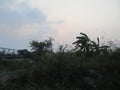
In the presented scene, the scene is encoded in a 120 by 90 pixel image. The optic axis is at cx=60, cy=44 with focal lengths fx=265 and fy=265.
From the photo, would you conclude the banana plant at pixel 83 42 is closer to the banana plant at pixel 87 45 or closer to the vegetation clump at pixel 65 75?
the banana plant at pixel 87 45

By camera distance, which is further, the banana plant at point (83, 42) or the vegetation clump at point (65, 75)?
the banana plant at point (83, 42)

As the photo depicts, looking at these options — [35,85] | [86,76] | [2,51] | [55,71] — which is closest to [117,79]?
[86,76]

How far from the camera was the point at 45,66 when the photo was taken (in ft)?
37.8

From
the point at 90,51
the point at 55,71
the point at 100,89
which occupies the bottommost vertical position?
the point at 100,89

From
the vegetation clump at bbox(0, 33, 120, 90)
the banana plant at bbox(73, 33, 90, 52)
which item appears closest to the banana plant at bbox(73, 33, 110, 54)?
the banana plant at bbox(73, 33, 90, 52)

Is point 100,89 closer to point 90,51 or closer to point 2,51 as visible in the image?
point 90,51

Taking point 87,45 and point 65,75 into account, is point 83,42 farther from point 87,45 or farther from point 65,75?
point 65,75

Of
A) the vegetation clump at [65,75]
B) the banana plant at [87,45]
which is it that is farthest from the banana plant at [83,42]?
the vegetation clump at [65,75]

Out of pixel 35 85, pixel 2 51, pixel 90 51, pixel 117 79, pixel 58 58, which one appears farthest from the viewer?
pixel 2 51

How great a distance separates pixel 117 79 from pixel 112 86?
49 cm

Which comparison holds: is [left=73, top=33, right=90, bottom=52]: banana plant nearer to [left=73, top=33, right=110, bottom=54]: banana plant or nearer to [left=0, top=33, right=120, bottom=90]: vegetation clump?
[left=73, top=33, right=110, bottom=54]: banana plant

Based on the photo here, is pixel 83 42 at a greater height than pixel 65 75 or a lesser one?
greater

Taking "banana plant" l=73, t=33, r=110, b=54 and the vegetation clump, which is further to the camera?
"banana plant" l=73, t=33, r=110, b=54

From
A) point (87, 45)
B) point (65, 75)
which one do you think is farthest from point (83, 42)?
point (65, 75)
